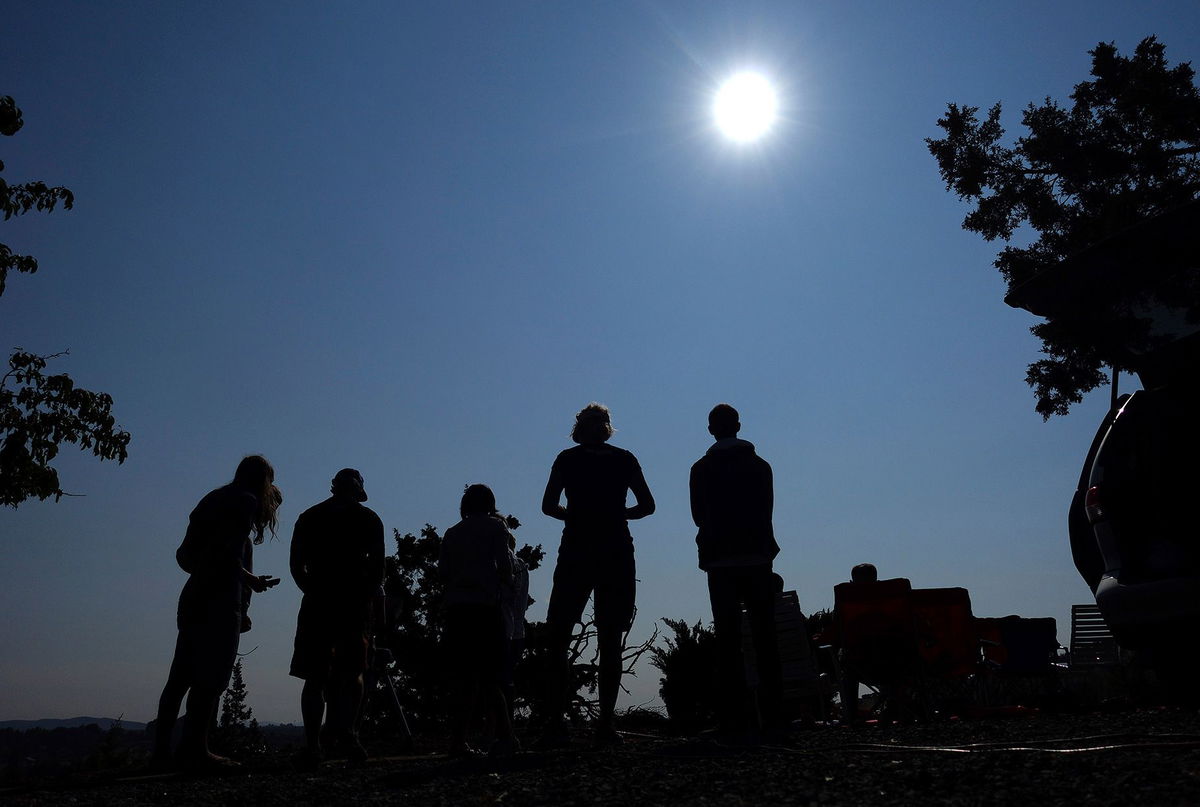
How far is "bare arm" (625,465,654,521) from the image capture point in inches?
237

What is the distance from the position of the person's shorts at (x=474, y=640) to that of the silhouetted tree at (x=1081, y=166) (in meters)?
13.5

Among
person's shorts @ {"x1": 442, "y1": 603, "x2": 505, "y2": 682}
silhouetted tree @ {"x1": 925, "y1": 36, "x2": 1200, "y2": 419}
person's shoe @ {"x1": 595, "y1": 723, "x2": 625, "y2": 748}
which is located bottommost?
person's shoe @ {"x1": 595, "y1": 723, "x2": 625, "y2": 748}

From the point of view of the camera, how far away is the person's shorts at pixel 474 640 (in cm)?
573

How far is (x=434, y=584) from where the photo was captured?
1611cm

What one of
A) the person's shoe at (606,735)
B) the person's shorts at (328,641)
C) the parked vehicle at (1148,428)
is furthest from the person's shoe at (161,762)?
the parked vehicle at (1148,428)

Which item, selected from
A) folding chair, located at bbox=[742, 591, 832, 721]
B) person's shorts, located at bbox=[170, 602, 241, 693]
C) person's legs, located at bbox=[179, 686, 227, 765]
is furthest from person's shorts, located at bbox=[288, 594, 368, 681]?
folding chair, located at bbox=[742, 591, 832, 721]

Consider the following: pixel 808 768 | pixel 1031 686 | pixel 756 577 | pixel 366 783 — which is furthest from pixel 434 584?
pixel 808 768

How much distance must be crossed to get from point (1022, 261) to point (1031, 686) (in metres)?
10.3

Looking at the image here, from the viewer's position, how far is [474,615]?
5777 mm

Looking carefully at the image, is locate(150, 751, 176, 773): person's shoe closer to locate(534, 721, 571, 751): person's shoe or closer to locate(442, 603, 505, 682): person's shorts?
locate(442, 603, 505, 682): person's shorts

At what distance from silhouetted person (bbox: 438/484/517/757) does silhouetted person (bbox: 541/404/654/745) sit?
1.14ft

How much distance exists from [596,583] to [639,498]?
2.16 feet

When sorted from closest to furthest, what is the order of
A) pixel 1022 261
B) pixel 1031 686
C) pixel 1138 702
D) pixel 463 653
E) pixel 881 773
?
pixel 881 773
pixel 463 653
pixel 1138 702
pixel 1031 686
pixel 1022 261

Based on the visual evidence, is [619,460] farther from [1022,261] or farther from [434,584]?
[1022,261]
